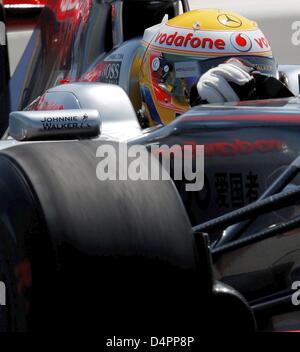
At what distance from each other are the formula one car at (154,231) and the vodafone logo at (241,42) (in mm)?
1696

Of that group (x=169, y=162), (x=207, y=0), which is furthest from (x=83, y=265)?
(x=207, y=0)

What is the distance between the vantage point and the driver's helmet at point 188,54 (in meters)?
4.65

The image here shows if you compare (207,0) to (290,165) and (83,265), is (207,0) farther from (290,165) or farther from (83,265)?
(83,265)

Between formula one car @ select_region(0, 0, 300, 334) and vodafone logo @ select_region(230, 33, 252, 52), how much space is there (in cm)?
170

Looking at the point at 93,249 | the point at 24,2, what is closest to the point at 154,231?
the point at 93,249

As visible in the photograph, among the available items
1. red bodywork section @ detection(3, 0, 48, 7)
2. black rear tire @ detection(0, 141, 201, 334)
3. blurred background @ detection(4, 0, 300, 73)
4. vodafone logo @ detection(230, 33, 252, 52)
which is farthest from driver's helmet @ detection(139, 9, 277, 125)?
blurred background @ detection(4, 0, 300, 73)

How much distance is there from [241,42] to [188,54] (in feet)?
0.75

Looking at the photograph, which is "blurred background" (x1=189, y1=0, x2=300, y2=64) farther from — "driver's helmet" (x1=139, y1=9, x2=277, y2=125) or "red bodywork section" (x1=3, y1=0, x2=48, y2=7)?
"driver's helmet" (x1=139, y1=9, x2=277, y2=125)

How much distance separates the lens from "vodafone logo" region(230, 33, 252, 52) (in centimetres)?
465

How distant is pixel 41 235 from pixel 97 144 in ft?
1.00

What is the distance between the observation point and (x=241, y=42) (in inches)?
184

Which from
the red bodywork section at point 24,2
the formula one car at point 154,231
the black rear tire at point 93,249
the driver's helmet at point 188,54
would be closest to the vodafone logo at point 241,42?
the driver's helmet at point 188,54

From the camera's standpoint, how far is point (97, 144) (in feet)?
6.97

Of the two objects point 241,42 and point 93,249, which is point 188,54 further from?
point 93,249
